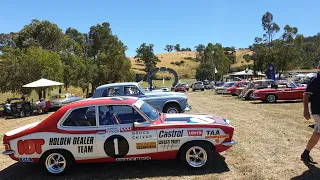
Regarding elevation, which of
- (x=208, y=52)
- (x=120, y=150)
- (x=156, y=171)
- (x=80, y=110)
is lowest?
(x=156, y=171)

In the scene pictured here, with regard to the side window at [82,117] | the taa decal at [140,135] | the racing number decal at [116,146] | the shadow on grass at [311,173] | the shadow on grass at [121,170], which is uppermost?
the side window at [82,117]

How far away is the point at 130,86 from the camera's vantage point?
12.6 m

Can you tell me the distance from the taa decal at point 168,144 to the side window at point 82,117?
1.43 m

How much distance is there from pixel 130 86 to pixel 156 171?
6.87 m

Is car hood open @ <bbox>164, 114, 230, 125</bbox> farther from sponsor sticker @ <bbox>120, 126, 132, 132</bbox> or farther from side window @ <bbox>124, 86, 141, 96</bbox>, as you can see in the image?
side window @ <bbox>124, 86, 141, 96</bbox>

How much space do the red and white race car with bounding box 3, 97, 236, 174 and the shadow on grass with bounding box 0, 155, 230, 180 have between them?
0.75ft

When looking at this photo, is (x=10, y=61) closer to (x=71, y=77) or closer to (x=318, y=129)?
(x=71, y=77)

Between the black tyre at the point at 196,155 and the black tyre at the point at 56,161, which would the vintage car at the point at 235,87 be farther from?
the black tyre at the point at 56,161

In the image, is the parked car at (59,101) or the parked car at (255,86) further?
the parked car at (255,86)

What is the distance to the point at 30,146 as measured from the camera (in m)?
5.93

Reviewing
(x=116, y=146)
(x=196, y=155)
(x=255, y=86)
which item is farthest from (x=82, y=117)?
(x=255, y=86)

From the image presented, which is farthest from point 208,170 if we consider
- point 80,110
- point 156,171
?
point 80,110

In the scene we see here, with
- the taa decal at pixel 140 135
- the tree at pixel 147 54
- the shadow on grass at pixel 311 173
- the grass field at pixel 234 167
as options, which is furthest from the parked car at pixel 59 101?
the tree at pixel 147 54

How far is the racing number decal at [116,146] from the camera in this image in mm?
5863
